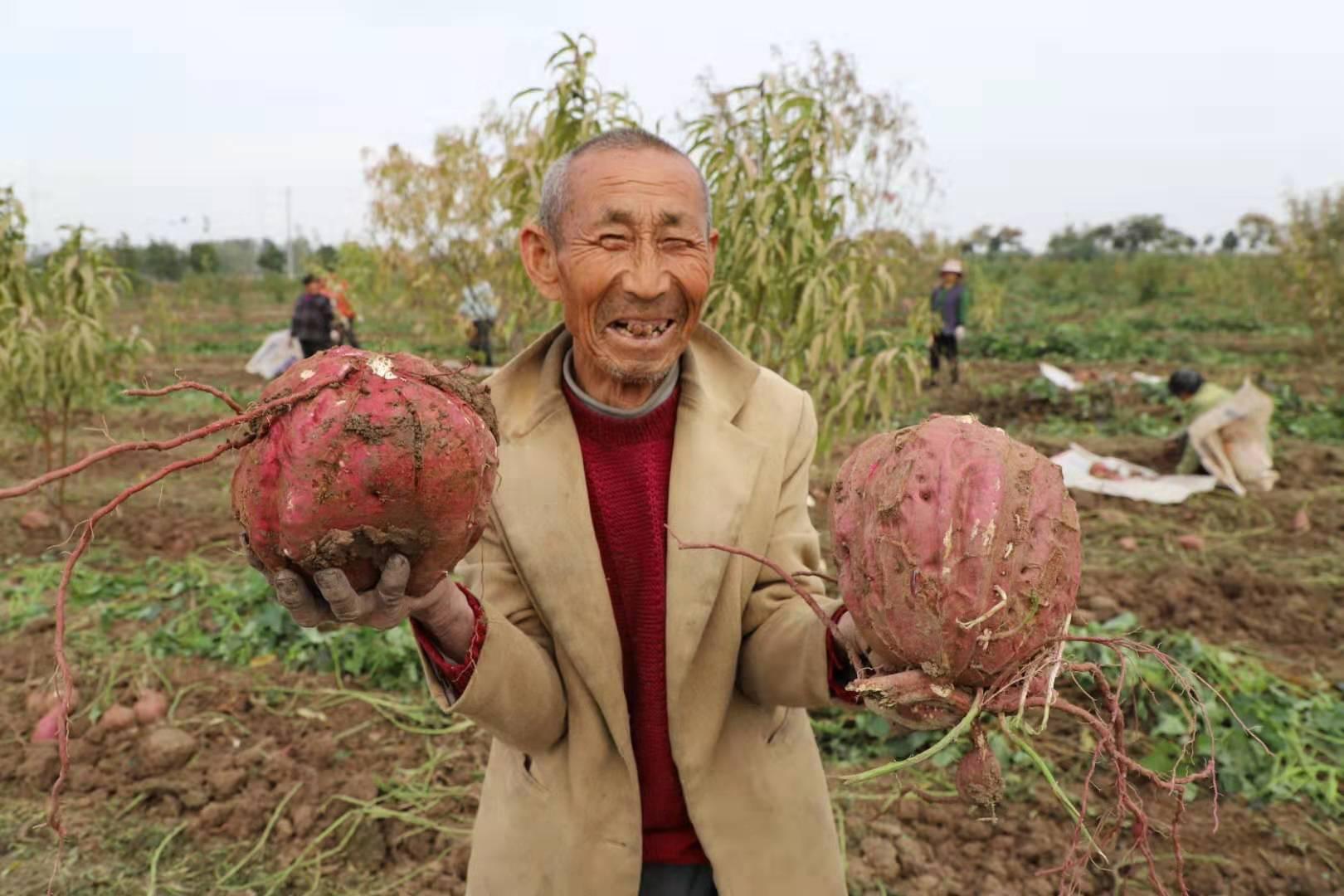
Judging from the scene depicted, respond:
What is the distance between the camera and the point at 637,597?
163 centimetres

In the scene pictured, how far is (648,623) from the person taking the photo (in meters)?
1.61

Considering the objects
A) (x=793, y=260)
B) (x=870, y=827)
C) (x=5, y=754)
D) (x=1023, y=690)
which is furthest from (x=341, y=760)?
(x=1023, y=690)

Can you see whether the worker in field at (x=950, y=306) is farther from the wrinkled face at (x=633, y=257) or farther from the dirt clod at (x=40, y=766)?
the wrinkled face at (x=633, y=257)

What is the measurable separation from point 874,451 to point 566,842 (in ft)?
2.81

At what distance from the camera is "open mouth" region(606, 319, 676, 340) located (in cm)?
155

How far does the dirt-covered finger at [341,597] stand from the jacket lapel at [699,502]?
514 millimetres

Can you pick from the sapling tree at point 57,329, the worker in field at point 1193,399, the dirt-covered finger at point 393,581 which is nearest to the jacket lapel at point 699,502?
the dirt-covered finger at point 393,581

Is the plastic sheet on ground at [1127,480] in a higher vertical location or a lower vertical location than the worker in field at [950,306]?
lower

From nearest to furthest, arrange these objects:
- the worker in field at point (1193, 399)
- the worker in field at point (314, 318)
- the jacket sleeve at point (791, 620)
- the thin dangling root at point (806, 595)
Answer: the thin dangling root at point (806, 595), the jacket sleeve at point (791, 620), the worker in field at point (1193, 399), the worker in field at point (314, 318)

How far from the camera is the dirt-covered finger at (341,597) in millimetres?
1219

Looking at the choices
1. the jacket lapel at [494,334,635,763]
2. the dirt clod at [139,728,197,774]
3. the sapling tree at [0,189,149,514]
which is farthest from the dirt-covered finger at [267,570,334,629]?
the sapling tree at [0,189,149,514]

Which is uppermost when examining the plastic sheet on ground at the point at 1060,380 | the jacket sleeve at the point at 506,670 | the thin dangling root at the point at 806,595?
the thin dangling root at the point at 806,595

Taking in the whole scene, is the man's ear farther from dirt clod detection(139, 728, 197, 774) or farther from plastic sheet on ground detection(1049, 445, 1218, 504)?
plastic sheet on ground detection(1049, 445, 1218, 504)

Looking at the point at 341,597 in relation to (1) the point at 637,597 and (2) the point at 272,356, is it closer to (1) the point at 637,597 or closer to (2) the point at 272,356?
(1) the point at 637,597
